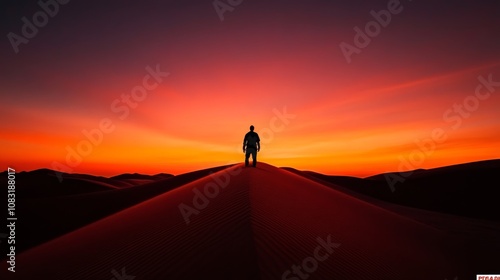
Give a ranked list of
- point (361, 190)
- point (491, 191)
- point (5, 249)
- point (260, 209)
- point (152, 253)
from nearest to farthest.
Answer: point (152, 253) → point (260, 209) → point (5, 249) → point (491, 191) → point (361, 190)

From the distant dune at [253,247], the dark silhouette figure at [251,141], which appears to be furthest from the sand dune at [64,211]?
the dark silhouette figure at [251,141]

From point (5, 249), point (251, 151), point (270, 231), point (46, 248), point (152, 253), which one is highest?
point (251, 151)

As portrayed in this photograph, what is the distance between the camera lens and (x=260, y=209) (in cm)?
665

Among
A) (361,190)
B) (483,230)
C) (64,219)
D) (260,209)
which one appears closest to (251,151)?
(260,209)

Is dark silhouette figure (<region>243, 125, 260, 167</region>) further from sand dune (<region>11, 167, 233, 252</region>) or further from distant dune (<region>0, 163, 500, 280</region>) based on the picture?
sand dune (<region>11, 167, 233, 252</region>)

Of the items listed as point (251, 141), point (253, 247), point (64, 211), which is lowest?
point (64, 211)

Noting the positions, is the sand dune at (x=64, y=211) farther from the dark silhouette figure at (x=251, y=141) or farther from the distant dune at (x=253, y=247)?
the dark silhouette figure at (x=251, y=141)

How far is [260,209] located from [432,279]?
3.73 meters

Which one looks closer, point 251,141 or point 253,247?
point 253,247

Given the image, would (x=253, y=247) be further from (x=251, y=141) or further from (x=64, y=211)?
(x=64, y=211)

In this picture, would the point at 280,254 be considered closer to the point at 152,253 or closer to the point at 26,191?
the point at 152,253

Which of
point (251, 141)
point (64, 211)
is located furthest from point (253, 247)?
point (64, 211)

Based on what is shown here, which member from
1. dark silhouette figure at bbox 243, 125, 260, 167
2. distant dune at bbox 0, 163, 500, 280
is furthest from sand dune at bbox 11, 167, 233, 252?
dark silhouette figure at bbox 243, 125, 260, 167

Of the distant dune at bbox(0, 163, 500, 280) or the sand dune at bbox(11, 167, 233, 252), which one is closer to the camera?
the distant dune at bbox(0, 163, 500, 280)
